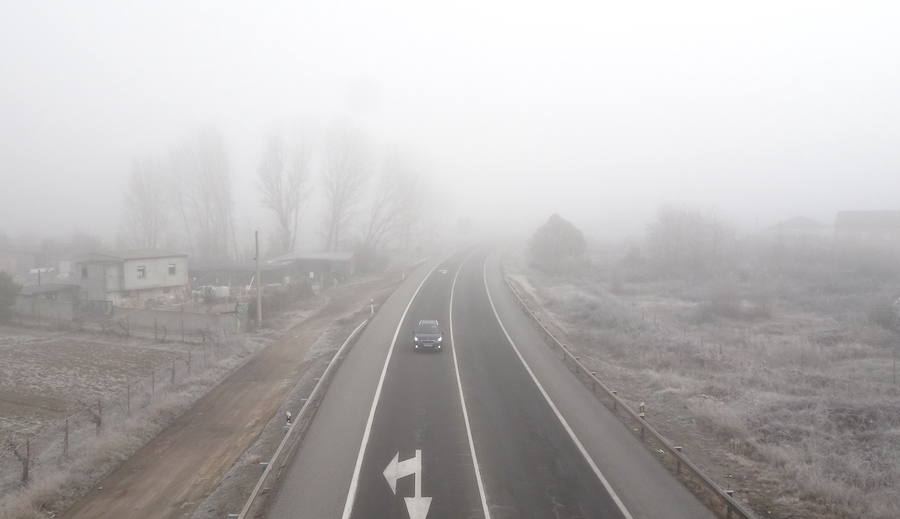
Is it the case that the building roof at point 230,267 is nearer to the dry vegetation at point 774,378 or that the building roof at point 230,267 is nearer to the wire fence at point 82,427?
the dry vegetation at point 774,378

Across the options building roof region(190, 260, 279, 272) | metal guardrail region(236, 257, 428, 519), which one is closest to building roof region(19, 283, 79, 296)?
Result: building roof region(190, 260, 279, 272)

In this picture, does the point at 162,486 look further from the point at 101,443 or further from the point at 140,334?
the point at 140,334

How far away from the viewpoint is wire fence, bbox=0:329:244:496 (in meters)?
15.7

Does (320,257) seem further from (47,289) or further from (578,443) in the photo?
(578,443)

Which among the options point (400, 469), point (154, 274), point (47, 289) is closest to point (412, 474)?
point (400, 469)

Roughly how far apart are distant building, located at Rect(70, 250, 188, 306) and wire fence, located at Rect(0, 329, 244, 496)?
769 inches

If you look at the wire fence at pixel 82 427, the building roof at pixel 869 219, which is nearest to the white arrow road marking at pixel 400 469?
the wire fence at pixel 82 427

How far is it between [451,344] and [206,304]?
938 inches

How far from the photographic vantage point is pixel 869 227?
290 ft

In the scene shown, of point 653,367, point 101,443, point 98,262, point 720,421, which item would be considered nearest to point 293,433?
point 101,443

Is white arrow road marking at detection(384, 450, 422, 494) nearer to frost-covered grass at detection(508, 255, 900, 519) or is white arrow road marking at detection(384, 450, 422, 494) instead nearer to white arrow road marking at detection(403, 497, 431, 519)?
white arrow road marking at detection(403, 497, 431, 519)

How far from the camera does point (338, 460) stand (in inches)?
539

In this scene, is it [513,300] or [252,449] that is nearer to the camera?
[252,449]

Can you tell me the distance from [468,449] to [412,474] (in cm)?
202
